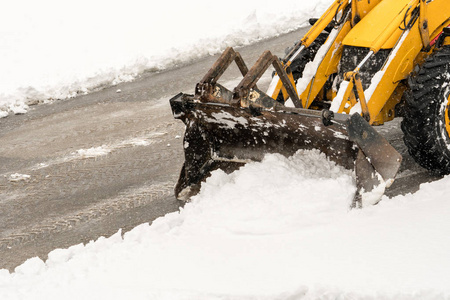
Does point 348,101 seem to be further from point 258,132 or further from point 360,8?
point 360,8

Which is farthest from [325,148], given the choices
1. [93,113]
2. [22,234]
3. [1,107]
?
[1,107]

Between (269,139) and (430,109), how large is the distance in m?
1.34

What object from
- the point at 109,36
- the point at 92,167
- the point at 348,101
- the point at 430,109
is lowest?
the point at 92,167

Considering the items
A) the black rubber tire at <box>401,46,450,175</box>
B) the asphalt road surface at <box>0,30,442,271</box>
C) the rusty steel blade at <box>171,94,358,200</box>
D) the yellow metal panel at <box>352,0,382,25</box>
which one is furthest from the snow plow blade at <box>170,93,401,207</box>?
the yellow metal panel at <box>352,0,382,25</box>

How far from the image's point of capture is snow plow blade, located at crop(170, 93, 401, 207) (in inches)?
184

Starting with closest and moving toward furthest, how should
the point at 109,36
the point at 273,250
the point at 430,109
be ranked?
1. the point at 273,250
2. the point at 430,109
3. the point at 109,36

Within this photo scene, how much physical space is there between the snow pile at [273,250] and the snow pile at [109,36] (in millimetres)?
5122

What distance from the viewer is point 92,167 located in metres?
6.83

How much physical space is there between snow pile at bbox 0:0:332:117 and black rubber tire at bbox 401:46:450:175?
5.82 m

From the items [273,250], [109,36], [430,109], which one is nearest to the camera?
[273,250]

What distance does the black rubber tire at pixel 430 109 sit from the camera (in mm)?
5129

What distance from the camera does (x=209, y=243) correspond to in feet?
15.3

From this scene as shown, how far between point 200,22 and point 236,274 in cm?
926

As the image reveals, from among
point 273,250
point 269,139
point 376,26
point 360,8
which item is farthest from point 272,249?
point 360,8
